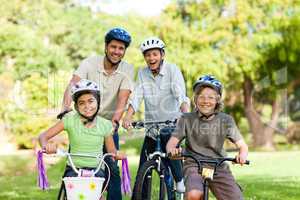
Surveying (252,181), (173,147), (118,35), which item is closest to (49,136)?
(173,147)

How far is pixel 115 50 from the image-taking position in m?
6.88

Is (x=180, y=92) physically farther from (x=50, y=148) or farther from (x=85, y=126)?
(x=50, y=148)

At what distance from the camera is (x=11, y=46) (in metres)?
29.0

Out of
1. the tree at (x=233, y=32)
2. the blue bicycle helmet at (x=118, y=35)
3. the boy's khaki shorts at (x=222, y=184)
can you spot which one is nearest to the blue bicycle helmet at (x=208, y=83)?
the boy's khaki shorts at (x=222, y=184)

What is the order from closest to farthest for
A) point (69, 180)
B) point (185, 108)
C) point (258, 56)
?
point (69, 180) < point (185, 108) < point (258, 56)

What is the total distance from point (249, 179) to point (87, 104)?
30.0 feet

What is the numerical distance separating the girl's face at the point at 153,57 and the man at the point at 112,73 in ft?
1.17

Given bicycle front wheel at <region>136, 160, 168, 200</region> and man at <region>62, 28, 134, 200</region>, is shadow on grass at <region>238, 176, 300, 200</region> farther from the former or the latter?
man at <region>62, 28, 134, 200</region>

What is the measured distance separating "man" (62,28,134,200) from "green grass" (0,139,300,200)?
3.85 meters

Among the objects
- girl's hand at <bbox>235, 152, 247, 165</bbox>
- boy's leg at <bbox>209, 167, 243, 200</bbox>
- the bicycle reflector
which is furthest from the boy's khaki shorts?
girl's hand at <bbox>235, 152, 247, 165</bbox>

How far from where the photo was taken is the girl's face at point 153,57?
7270 mm

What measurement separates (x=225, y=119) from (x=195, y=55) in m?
24.4

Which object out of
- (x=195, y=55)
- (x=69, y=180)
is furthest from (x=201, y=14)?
(x=69, y=180)

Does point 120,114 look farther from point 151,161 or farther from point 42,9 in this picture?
point 42,9
